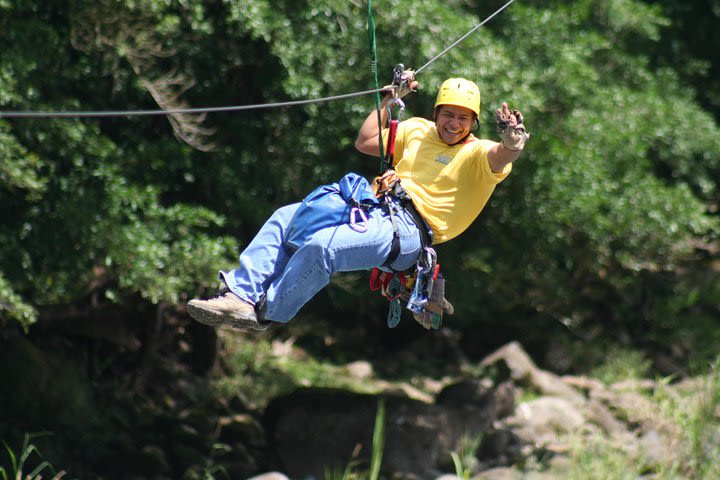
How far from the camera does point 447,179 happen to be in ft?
17.1

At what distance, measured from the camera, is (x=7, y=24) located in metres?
7.81

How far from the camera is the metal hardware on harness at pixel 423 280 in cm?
520

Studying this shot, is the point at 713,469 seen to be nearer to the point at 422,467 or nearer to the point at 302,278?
the point at 302,278

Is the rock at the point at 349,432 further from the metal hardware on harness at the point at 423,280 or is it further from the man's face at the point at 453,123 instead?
the man's face at the point at 453,123

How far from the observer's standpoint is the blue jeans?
473 centimetres

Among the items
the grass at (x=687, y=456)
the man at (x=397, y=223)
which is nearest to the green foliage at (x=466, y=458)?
the grass at (x=687, y=456)

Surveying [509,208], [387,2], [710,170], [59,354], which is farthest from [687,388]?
[59,354]

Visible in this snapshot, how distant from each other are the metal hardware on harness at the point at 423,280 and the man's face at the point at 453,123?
552mm

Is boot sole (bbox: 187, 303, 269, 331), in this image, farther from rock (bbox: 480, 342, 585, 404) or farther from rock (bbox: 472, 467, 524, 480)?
rock (bbox: 480, 342, 585, 404)

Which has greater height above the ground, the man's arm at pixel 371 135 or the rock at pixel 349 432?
the man's arm at pixel 371 135

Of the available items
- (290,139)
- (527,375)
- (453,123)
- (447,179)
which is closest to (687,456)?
(447,179)

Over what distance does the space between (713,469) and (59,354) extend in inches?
252

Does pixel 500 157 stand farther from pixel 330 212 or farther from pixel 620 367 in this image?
pixel 620 367

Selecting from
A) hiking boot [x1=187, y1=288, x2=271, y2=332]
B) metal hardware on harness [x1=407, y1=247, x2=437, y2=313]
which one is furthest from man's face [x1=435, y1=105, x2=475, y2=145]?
hiking boot [x1=187, y1=288, x2=271, y2=332]
